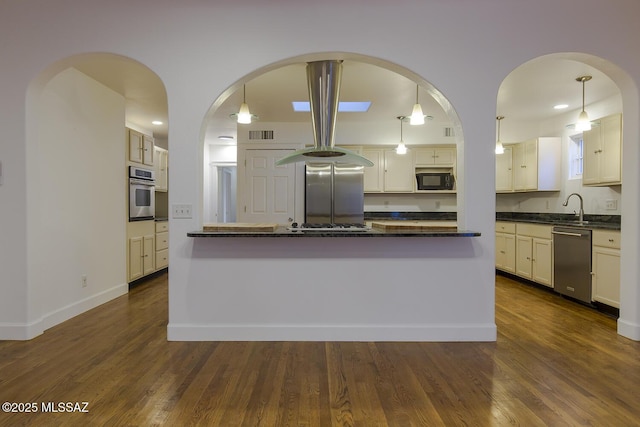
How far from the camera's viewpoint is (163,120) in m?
5.24

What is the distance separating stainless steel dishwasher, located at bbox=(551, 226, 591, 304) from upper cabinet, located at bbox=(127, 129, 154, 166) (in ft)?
17.7

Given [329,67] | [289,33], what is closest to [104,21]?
[289,33]

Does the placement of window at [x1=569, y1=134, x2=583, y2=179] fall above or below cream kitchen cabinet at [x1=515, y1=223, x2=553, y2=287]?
above

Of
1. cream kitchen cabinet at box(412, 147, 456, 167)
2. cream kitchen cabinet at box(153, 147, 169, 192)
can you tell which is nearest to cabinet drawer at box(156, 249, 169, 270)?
cream kitchen cabinet at box(153, 147, 169, 192)

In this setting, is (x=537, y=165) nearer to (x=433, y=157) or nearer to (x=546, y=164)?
(x=546, y=164)

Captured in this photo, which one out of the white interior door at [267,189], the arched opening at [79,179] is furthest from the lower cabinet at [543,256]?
the arched opening at [79,179]

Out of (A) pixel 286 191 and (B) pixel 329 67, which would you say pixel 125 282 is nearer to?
(A) pixel 286 191

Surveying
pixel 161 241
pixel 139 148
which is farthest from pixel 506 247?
Result: pixel 139 148

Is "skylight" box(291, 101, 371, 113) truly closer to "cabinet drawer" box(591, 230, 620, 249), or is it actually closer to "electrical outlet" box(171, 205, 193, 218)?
"electrical outlet" box(171, 205, 193, 218)

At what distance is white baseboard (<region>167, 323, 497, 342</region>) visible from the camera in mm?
2672

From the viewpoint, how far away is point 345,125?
5.71 metres

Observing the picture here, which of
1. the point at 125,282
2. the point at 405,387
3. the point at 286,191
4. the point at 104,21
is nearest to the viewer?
the point at 405,387

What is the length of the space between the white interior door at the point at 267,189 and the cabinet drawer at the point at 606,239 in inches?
157

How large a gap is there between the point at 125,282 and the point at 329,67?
3.56 meters
